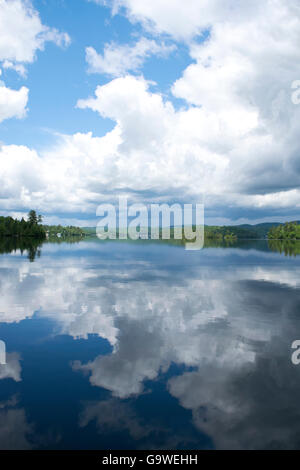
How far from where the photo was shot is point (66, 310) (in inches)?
1039

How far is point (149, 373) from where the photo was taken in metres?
14.7

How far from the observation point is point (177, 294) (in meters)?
32.9

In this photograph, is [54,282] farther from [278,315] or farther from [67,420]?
[67,420]

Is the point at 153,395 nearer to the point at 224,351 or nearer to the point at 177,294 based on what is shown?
the point at 224,351

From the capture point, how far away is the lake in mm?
10234

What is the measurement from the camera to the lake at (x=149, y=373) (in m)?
10.2
